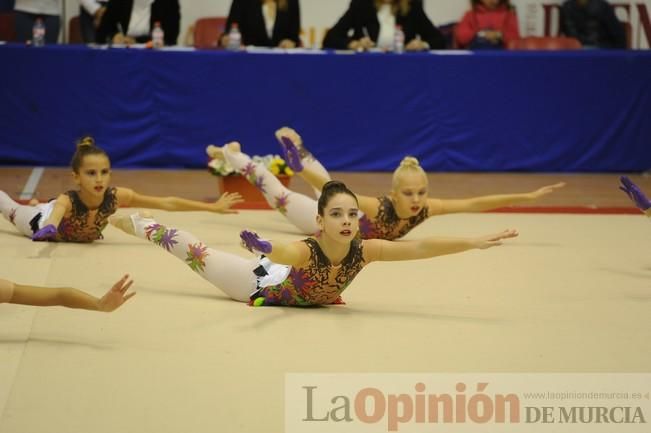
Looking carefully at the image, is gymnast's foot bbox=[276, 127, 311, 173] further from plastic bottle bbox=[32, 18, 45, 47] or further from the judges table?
plastic bottle bbox=[32, 18, 45, 47]

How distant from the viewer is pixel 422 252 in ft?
16.4

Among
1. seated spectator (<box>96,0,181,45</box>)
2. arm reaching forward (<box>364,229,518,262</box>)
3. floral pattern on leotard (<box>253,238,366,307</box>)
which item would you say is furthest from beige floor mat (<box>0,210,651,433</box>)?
seated spectator (<box>96,0,181,45</box>)

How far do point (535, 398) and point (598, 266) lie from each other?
254cm

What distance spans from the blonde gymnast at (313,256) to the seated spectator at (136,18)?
4.89 m

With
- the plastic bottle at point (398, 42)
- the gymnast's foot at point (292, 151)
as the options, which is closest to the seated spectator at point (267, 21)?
the plastic bottle at point (398, 42)

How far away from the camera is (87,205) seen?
6535 mm

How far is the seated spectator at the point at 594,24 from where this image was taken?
35.1 ft

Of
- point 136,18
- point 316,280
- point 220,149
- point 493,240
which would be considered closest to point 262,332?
point 316,280

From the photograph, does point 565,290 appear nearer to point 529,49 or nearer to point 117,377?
point 117,377

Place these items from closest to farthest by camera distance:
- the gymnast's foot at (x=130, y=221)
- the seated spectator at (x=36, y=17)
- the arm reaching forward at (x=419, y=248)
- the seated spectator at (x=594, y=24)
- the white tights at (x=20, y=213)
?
the arm reaching forward at (x=419, y=248)
the gymnast's foot at (x=130, y=221)
the white tights at (x=20, y=213)
the seated spectator at (x=36, y=17)
the seated spectator at (x=594, y=24)

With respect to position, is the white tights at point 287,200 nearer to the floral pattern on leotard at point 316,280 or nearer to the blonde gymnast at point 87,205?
the blonde gymnast at point 87,205

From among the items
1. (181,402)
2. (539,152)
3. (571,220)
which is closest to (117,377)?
(181,402)

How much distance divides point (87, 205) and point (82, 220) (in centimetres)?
10

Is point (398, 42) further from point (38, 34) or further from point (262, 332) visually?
point (262, 332)
